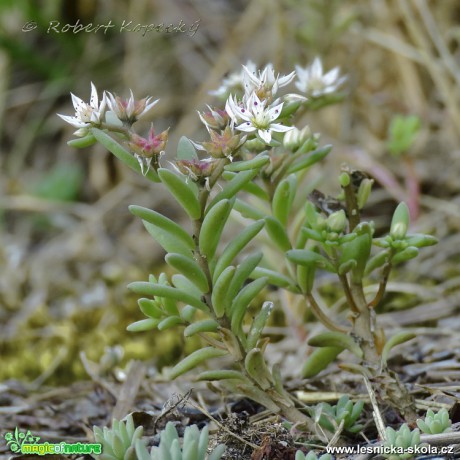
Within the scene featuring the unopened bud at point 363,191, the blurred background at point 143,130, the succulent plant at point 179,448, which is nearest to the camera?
the succulent plant at point 179,448

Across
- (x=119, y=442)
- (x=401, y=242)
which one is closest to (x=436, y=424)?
(x=401, y=242)

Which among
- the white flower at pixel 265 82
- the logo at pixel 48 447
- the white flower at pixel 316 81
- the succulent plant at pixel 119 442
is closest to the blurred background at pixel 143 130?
the white flower at pixel 316 81

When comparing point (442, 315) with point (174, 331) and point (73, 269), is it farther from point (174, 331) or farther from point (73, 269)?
point (73, 269)

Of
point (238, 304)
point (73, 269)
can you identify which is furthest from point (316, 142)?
point (73, 269)

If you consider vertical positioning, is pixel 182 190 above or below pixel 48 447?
above

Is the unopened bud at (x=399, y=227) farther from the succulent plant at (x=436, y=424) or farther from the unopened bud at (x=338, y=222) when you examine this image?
the succulent plant at (x=436, y=424)

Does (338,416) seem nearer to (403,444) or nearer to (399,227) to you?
(403,444)
